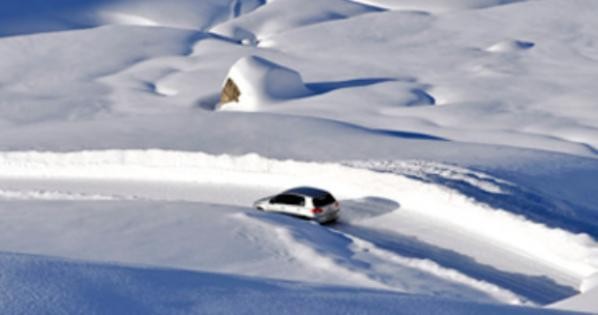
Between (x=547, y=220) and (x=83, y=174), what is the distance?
9731mm

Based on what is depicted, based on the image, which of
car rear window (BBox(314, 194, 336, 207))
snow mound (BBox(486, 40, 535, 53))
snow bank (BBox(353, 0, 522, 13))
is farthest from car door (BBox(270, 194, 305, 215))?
snow bank (BBox(353, 0, 522, 13))

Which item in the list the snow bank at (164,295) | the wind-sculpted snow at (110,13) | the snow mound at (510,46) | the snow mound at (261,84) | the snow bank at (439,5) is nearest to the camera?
the snow bank at (164,295)

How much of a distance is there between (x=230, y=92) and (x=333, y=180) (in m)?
13.0

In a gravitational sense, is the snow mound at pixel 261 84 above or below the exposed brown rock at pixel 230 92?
above

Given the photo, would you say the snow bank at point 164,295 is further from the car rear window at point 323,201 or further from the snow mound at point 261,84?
the snow mound at point 261,84

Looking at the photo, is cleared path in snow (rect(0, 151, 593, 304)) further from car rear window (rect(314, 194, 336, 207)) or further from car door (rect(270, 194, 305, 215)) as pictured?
car door (rect(270, 194, 305, 215))

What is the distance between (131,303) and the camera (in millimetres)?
6727

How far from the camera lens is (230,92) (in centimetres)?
2891

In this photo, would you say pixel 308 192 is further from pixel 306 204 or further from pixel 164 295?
pixel 164 295

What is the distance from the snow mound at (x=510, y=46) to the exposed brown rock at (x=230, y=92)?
1367 cm

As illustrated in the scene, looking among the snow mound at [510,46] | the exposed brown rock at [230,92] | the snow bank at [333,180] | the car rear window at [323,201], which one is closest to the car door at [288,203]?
the car rear window at [323,201]

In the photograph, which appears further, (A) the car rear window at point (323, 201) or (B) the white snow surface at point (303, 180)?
(A) the car rear window at point (323, 201)

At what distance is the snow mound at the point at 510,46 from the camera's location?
37.5m

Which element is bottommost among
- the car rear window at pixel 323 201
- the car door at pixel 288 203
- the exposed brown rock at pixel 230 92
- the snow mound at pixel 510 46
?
the car door at pixel 288 203
